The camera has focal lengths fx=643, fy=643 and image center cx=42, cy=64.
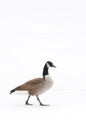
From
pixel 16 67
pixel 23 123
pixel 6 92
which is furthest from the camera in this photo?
pixel 16 67

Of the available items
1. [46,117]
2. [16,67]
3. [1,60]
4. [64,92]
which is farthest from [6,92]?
[1,60]

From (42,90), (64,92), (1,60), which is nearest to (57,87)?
(64,92)

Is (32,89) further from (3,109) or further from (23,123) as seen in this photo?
(23,123)

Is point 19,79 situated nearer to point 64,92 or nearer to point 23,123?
point 64,92

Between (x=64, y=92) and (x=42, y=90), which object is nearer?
(x=42, y=90)

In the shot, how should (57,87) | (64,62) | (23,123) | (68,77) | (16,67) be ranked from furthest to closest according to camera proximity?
(64,62)
(16,67)
(68,77)
(57,87)
(23,123)

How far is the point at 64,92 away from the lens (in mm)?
15672

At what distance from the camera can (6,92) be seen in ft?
50.3

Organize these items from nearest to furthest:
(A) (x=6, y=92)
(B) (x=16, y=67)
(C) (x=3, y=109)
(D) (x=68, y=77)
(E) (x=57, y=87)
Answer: (C) (x=3, y=109) < (A) (x=6, y=92) < (E) (x=57, y=87) < (D) (x=68, y=77) < (B) (x=16, y=67)

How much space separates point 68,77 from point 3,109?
17.6 ft

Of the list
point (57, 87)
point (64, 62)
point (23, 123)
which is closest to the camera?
point (23, 123)

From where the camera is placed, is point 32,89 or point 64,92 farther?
point 64,92

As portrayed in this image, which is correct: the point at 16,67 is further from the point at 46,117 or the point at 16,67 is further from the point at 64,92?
the point at 46,117

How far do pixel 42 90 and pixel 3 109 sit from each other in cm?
101
